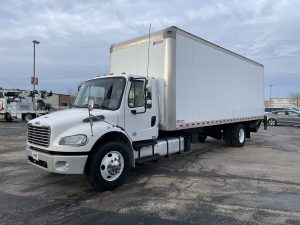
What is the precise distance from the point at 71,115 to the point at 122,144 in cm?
131

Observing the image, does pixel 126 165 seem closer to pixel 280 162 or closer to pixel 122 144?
pixel 122 144

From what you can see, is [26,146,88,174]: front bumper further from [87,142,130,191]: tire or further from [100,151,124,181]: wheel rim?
[100,151,124,181]: wheel rim

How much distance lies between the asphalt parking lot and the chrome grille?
1032 mm

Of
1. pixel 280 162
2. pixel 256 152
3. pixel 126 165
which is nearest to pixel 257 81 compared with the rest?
pixel 256 152

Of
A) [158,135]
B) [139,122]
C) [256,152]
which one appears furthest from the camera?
[256,152]

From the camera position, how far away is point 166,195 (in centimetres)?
689

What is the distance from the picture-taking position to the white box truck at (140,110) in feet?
22.5

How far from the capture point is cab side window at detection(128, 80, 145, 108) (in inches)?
316

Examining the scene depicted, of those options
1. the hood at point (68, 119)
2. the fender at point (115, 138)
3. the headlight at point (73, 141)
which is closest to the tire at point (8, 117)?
the hood at point (68, 119)

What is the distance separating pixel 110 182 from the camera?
7.18 m

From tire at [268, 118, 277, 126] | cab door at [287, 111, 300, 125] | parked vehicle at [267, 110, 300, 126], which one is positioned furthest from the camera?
tire at [268, 118, 277, 126]

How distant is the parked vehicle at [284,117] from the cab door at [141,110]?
23526mm

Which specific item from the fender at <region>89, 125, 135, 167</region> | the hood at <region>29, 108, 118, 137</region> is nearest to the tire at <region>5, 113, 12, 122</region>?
the hood at <region>29, 108, 118, 137</region>

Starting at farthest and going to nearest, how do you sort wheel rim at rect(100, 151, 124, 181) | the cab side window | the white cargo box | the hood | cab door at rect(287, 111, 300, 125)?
1. cab door at rect(287, 111, 300, 125)
2. the white cargo box
3. the cab side window
4. wheel rim at rect(100, 151, 124, 181)
5. the hood
